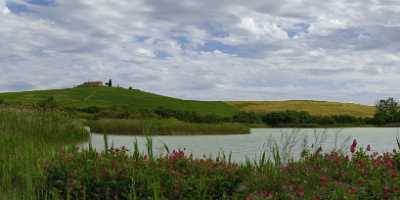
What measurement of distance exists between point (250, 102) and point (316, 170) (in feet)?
349

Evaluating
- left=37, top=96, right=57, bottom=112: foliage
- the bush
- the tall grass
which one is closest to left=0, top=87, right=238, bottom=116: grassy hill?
the bush

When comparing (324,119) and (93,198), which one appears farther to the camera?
(324,119)

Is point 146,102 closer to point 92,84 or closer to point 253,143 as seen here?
point 92,84

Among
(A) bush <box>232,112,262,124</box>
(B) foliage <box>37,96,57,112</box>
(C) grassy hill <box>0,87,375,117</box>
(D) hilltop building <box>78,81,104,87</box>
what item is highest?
(D) hilltop building <box>78,81,104,87</box>

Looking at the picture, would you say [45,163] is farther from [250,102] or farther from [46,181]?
[250,102]

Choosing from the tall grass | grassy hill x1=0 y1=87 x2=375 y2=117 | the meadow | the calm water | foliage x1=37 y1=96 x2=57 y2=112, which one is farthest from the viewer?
grassy hill x1=0 y1=87 x2=375 y2=117

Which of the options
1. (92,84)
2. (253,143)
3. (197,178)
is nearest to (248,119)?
(253,143)

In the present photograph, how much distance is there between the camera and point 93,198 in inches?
375

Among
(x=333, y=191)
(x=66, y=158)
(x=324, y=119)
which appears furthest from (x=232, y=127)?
(x=333, y=191)

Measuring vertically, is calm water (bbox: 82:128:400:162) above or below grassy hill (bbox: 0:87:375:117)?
below

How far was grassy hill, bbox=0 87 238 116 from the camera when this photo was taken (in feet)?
294

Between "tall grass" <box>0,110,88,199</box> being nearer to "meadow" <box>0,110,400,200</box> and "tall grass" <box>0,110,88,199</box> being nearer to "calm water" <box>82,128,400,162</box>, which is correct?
"meadow" <box>0,110,400,200</box>

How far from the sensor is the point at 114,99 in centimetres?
9712

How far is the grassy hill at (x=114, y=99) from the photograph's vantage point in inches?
3533
